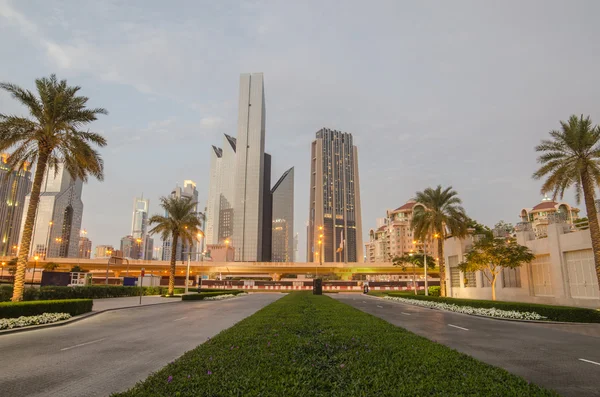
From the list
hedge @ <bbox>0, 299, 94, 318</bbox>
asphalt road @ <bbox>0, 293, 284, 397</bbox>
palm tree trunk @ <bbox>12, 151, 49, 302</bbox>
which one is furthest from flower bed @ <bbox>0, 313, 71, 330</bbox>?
palm tree trunk @ <bbox>12, 151, 49, 302</bbox>

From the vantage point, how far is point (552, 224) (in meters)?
31.5

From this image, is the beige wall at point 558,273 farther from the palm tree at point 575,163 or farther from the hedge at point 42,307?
the hedge at point 42,307

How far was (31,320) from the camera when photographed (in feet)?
54.8

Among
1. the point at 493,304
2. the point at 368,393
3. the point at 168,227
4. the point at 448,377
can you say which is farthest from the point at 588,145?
the point at 168,227

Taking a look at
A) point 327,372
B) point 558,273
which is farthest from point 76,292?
point 558,273

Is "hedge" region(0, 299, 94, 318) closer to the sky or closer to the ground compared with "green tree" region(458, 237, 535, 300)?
closer to the ground

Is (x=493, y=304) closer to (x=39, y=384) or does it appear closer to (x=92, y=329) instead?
(x=92, y=329)

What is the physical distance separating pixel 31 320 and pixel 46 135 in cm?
1067

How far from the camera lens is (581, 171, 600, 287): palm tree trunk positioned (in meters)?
24.2

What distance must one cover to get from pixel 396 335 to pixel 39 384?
341 inches

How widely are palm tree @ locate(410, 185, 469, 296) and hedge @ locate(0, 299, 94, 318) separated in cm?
3194

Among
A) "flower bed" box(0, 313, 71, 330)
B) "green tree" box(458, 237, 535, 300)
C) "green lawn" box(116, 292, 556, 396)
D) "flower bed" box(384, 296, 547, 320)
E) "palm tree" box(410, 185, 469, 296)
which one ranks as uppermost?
"palm tree" box(410, 185, 469, 296)

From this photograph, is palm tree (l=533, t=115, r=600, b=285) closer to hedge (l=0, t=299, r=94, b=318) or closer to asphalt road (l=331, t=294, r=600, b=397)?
asphalt road (l=331, t=294, r=600, b=397)

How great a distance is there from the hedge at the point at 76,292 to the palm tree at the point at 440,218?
33779mm
